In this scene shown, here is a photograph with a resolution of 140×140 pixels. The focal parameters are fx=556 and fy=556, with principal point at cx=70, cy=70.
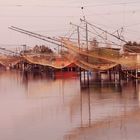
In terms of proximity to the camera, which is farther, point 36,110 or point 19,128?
→ point 36,110

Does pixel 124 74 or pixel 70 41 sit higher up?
pixel 70 41

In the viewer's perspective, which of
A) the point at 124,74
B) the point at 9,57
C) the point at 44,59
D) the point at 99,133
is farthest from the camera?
the point at 9,57

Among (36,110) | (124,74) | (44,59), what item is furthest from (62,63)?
(36,110)

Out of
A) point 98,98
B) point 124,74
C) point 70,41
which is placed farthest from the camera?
point 124,74

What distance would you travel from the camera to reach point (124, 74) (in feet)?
161

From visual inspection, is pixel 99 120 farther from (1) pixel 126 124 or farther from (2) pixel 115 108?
(2) pixel 115 108

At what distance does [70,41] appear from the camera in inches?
1709

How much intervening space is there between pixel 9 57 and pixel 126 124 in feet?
342

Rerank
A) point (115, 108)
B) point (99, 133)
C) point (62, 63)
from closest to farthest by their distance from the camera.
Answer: point (99, 133) < point (115, 108) < point (62, 63)

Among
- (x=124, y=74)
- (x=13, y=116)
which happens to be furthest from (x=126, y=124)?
(x=124, y=74)

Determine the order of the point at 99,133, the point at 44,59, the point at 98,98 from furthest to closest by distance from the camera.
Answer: the point at 44,59 → the point at 98,98 → the point at 99,133

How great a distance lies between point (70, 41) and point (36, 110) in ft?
71.6

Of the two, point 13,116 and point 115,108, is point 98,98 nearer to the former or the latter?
point 115,108

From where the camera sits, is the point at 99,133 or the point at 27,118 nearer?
the point at 99,133
